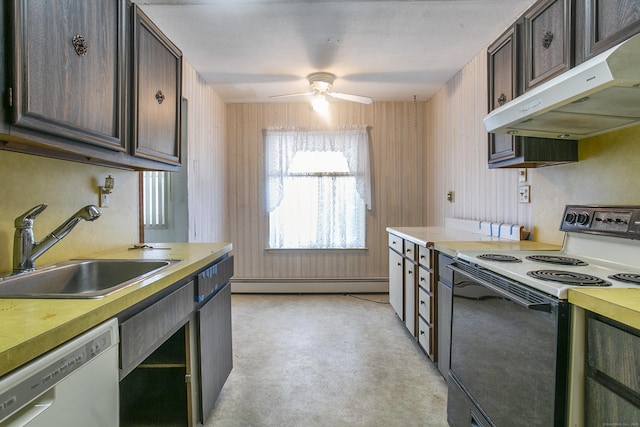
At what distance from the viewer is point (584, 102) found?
1.24 metres

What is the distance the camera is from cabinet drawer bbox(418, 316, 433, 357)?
2.30 metres

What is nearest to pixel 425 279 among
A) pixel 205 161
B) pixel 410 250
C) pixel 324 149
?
pixel 410 250

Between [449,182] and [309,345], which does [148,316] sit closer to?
[309,345]

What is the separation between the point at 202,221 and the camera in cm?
338

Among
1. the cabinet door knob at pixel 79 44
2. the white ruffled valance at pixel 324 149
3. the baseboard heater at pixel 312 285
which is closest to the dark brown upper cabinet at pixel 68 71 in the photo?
the cabinet door knob at pixel 79 44

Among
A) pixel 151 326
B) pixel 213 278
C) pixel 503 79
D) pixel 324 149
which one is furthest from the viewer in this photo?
pixel 324 149

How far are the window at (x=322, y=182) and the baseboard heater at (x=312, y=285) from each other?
46cm

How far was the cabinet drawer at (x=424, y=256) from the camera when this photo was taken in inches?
88.9

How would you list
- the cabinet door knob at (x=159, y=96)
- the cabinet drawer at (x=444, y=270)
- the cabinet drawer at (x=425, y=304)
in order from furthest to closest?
the cabinet drawer at (x=425, y=304) < the cabinet drawer at (x=444, y=270) < the cabinet door knob at (x=159, y=96)

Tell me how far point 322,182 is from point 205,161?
56.4 inches

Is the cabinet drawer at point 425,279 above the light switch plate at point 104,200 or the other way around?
the other way around

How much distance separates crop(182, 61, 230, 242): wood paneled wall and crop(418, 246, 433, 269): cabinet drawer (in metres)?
2.05

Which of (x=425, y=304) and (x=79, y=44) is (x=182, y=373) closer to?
(x=79, y=44)

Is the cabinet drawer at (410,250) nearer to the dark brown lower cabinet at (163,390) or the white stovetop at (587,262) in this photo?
the white stovetop at (587,262)
